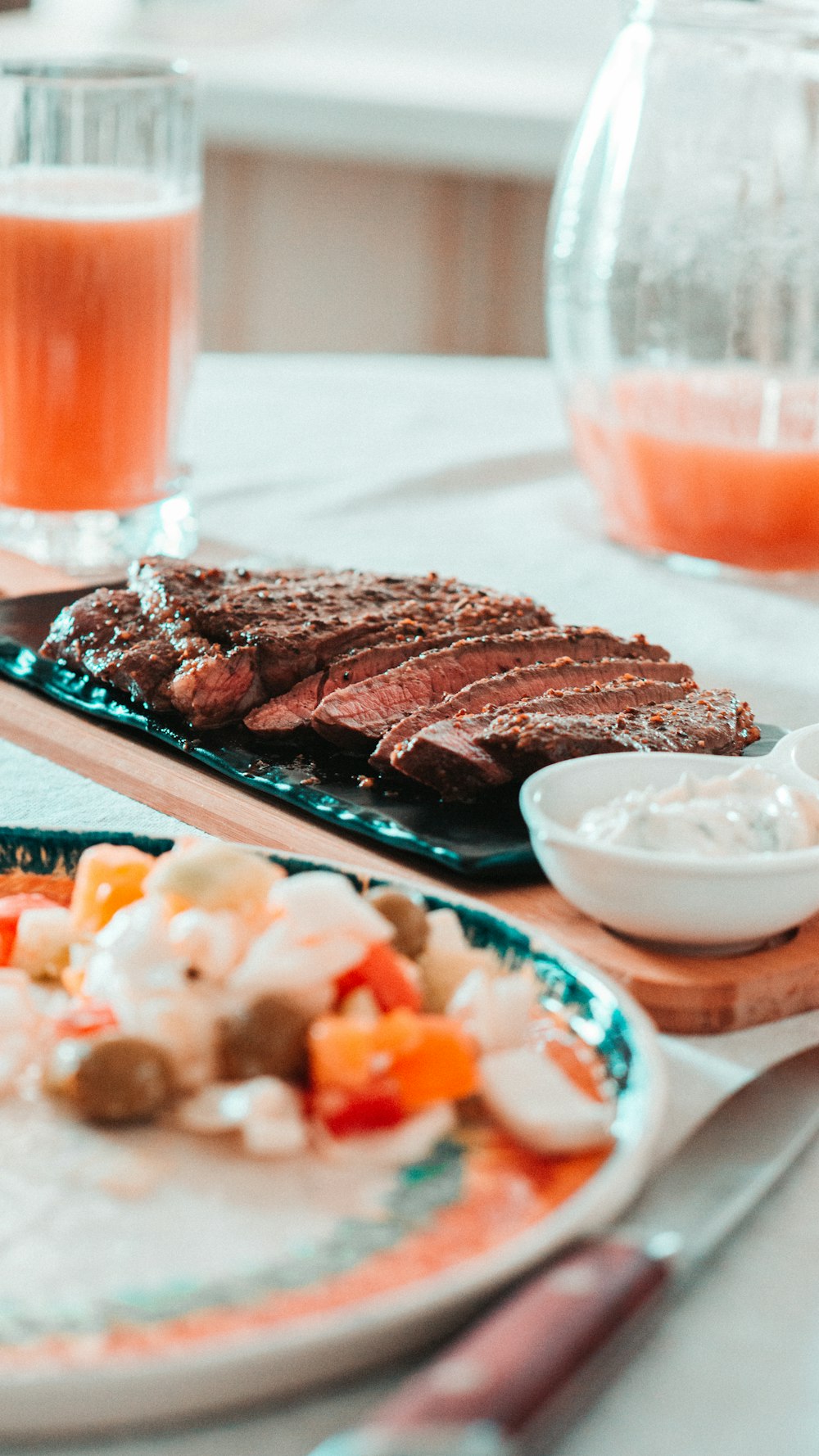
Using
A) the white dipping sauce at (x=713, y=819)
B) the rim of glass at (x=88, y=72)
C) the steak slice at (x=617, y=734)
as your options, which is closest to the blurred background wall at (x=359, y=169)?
the rim of glass at (x=88, y=72)

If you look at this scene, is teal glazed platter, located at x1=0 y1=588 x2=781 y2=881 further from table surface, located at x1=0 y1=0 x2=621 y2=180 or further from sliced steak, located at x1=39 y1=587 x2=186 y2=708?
table surface, located at x1=0 y1=0 x2=621 y2=180

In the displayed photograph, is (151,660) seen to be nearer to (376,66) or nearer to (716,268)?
(716,268)

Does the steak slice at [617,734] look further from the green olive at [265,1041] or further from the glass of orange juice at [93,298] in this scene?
the glass of orange juice at [93,298]

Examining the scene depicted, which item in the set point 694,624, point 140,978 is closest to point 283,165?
point 694,624

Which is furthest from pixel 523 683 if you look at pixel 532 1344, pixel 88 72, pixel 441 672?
pixel 88 72

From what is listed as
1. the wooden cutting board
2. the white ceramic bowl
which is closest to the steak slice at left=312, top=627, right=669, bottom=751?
the wooden cutting board

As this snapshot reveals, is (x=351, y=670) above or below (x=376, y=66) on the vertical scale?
below
